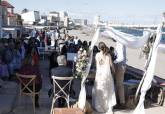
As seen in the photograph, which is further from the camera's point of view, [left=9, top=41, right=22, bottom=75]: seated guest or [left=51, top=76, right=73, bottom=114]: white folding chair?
[left=9, top=41, right=22, bottom=75]: seated guest

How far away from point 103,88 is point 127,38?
1620mm

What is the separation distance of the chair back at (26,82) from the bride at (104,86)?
1794 mm

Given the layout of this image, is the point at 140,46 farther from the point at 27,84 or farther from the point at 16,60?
the point at 16,60

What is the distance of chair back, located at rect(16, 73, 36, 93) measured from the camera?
34.7 ft

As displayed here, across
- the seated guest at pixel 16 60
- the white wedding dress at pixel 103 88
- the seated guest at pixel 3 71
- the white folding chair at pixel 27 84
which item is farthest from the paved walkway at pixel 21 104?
the seated guest at pixel 16 60

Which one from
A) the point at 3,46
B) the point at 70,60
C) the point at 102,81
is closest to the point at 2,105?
the point at 102,81

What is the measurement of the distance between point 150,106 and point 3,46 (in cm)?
711

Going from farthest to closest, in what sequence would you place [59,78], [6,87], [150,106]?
[6,87] < [150,106] < [59,78]

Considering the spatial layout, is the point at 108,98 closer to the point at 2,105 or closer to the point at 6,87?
the point at 2,105

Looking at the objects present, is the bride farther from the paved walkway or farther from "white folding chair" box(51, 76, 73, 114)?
"white folding chair" box(51, 76, 73, 114)

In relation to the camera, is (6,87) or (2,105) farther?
(6,87)

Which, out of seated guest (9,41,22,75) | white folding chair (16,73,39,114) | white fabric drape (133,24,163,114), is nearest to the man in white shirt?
white fabric drape (133,24,163,114)

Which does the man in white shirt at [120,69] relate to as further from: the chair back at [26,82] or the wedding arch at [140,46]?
the chair back at [26,82]

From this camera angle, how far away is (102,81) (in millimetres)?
11445
